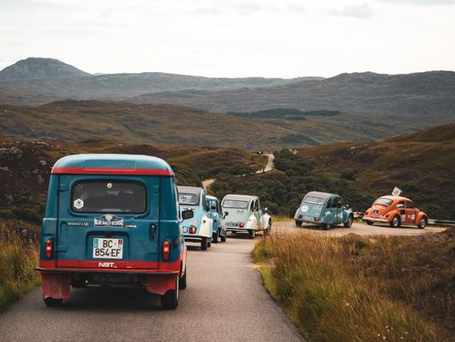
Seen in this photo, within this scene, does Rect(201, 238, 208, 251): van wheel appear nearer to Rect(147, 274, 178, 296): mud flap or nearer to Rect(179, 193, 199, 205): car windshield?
Rect(179, 193, 199, 205): car windshield


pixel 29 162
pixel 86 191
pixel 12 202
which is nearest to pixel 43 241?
pixel 86 191

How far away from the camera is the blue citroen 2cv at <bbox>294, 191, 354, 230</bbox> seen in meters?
41.6

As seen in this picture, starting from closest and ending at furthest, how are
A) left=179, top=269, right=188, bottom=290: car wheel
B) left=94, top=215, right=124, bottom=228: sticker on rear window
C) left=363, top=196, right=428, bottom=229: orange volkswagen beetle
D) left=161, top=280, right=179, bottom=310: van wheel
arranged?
1. left=94, top=215, right=124, bottom=228: sticker on rear window
2. left=161, top=280, right=179, bottom=310: van wheel
3. left=179, top=269, right=188, bottom=290: car wheel
4. left=363, top=196, right=428, bottom=229: orange volkswagen beetle

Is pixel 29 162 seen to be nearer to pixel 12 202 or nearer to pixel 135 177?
pixel 12 202

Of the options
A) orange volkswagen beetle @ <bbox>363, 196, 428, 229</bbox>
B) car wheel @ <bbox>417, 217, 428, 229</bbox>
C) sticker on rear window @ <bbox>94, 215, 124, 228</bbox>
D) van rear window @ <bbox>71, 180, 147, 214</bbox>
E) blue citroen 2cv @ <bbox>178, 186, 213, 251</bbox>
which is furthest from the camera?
car wheel @ <bbox>417, 217, 428, 229</bbox>

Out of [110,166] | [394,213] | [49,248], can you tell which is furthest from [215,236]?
[49,248]

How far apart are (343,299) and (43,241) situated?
4294 millimetres

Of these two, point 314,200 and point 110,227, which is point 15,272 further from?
point 314,200

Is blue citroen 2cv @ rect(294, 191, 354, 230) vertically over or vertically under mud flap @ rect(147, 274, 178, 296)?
under

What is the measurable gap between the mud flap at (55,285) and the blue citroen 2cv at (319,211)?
3126 centimetres

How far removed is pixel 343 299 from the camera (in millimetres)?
9656

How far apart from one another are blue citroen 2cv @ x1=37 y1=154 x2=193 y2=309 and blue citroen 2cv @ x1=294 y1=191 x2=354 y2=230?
1218 inches

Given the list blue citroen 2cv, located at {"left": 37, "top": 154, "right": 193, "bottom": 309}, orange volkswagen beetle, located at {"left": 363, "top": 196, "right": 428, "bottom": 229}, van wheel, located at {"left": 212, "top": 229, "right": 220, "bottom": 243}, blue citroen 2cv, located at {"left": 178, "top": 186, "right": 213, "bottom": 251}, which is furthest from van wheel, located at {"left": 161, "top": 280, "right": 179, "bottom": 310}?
orange volkswagen beetle, located at {"left": 363, "top": 196, "right": 428, "bottom": 229}

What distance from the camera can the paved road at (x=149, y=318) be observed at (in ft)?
29.7
